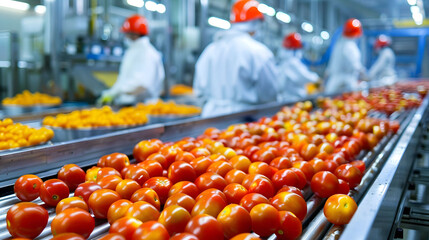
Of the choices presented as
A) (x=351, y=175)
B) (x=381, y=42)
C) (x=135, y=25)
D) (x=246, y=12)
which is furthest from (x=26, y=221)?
→ (x=381, y=42)

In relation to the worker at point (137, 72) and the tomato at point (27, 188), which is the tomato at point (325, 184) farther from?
the worker at point (137, 72)

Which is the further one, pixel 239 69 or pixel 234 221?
pixel 239 69

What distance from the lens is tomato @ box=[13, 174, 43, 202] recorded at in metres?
1.49

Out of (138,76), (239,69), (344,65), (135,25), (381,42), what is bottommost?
(138,76)

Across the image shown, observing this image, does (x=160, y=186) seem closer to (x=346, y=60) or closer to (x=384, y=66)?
(x=346, y=60)

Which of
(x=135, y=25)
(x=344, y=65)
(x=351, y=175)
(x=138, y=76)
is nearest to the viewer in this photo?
(x=351, y=175)

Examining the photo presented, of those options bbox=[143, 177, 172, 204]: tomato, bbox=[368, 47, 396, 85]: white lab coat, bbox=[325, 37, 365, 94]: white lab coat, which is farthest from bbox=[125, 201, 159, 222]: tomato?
bbox=[368, 47, 396, 85]: white lab coat

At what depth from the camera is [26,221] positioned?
117cm

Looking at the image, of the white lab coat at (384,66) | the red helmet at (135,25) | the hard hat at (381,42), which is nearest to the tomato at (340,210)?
the red helmet at (135,25)

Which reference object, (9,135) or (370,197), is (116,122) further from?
(370,197)

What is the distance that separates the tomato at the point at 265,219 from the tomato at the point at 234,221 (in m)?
0.03

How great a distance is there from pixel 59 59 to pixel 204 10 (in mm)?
4092

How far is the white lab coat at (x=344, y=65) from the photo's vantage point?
350 inches

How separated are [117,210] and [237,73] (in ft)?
11.7
